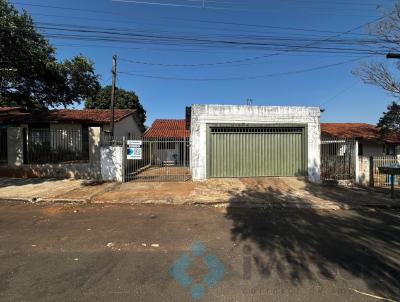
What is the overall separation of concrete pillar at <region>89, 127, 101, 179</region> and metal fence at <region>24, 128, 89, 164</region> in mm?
444

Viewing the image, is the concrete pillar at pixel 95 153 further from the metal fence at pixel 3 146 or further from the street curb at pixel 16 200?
the street curb at pixel 16 200

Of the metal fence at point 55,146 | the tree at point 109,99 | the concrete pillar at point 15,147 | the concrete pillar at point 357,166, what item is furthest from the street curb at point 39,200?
the tree at point 109,99

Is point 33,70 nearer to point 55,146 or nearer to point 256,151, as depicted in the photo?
point 55,146

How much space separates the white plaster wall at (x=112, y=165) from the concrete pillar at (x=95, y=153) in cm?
51

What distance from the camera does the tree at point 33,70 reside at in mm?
12773

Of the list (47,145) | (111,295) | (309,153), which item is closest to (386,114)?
(309,153)

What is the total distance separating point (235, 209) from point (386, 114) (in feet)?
47.0

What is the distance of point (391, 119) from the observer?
1850 cm

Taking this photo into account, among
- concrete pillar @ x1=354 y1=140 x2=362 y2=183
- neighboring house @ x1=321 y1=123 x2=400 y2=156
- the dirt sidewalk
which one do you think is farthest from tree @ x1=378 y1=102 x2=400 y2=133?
the dirt sidewalk

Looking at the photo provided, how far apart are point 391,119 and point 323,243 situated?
15825mm

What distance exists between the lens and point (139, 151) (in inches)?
526

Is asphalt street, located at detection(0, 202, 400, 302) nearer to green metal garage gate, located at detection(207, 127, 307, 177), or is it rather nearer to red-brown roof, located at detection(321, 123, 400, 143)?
green metal garage gate, located at detection(207, 127, 307, 177)

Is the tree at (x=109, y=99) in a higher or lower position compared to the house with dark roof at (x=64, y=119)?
higher

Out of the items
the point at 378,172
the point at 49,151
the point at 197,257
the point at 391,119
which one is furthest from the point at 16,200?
the point at 391,119
